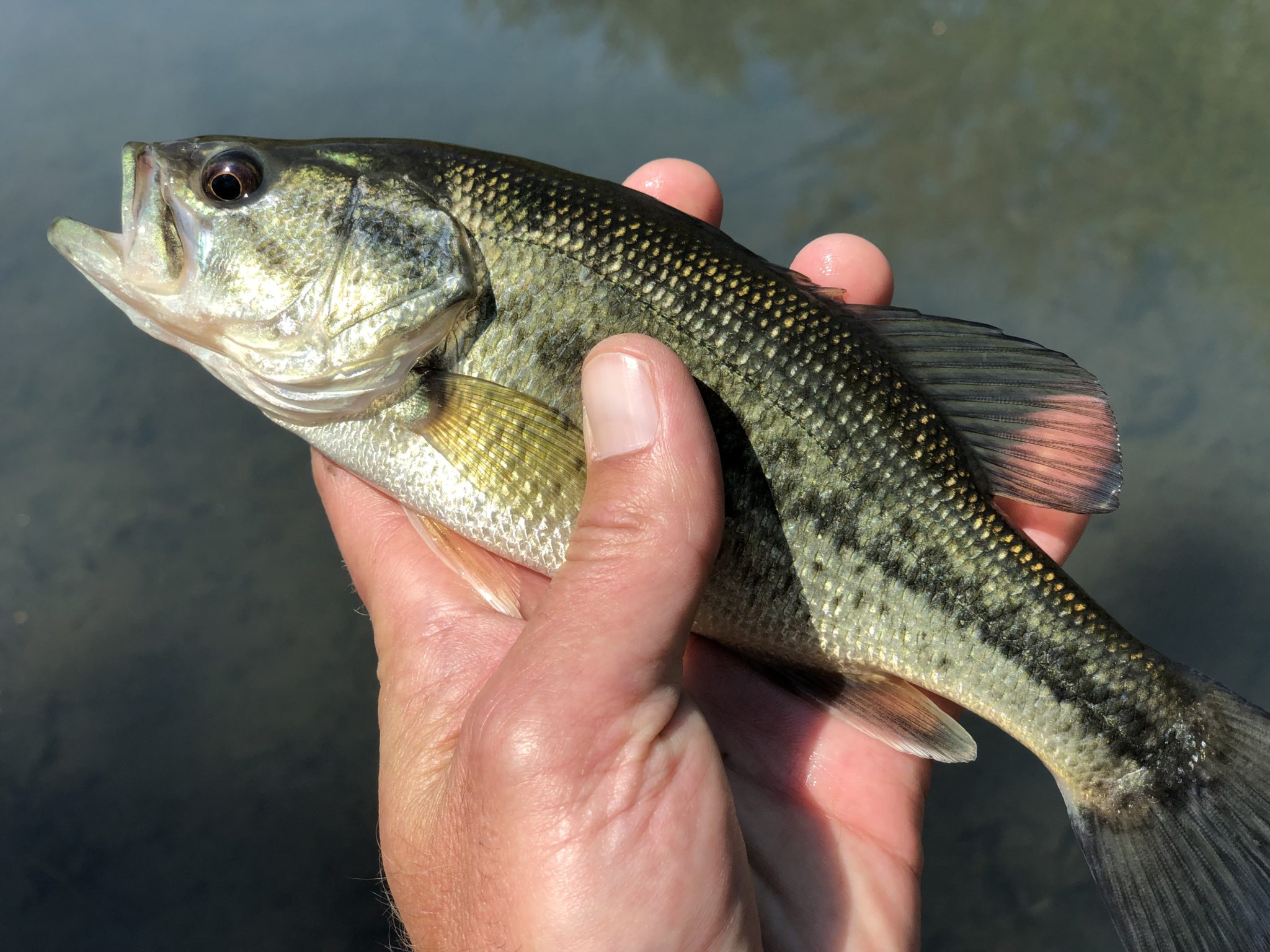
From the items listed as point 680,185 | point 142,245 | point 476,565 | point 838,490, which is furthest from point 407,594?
point 680,185

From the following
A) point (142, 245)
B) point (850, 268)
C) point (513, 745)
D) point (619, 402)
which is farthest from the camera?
point (850, 268)

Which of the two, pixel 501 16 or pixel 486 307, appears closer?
pixel 486 307

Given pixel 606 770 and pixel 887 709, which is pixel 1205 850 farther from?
pixel 606 770

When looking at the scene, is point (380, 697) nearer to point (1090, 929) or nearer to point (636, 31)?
point (1090, 929)

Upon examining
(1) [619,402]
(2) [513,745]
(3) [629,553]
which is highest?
(1) [619,402]

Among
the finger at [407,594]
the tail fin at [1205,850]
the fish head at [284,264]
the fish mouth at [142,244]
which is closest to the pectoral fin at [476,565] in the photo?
the finger at [407,594]

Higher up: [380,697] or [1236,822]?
[1236,822]

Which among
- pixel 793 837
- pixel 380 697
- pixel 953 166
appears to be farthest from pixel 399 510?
pixel 953 166

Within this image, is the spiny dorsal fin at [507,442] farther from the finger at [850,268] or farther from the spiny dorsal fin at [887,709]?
the finger at [850,268]
